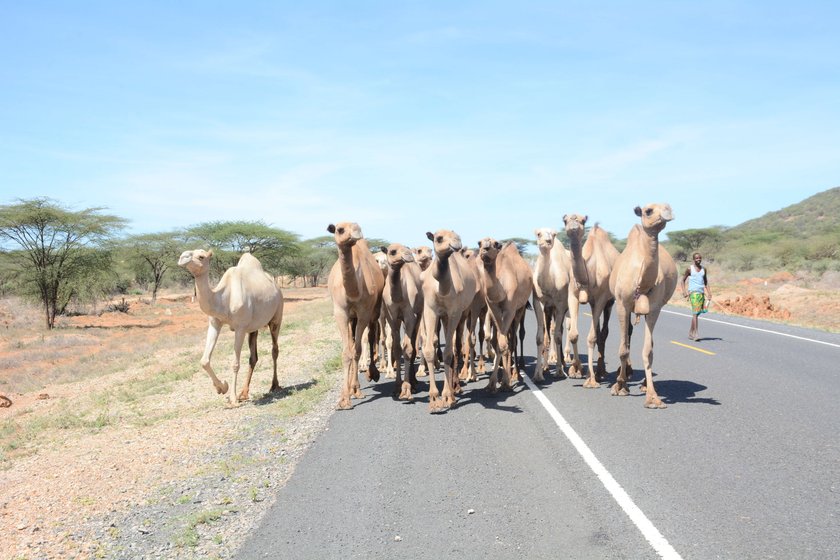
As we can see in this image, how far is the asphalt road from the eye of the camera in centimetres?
476

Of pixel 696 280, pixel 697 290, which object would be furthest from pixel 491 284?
pixel 696 280

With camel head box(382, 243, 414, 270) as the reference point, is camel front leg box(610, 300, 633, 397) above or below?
below

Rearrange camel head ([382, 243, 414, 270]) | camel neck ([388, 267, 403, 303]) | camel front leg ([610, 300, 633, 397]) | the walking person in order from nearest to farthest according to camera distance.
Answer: camel head ([382, 243, 414, 270]) → camel front leg ([610, 300, 633, 397]) → camel neck ([388, 267, 403, 303]) → the walking person

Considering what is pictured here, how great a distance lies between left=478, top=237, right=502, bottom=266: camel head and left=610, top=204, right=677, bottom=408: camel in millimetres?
1898

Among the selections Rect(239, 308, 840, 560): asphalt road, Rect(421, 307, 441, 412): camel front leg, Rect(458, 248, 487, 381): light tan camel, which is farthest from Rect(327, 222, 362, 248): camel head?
Rect(239, 308, 840, 560): asphalt road

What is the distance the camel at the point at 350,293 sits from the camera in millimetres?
9438

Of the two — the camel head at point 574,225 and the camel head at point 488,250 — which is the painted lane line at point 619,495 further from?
the camel head at point 574,225

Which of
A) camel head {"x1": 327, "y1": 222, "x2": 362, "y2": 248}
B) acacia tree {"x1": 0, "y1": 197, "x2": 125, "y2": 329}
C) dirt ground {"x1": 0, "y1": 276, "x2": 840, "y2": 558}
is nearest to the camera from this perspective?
dirt ground {"x1": 0, "y1": 276, "x2": 840, "y2": 558}

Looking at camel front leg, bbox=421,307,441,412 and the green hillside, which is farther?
the green hillside

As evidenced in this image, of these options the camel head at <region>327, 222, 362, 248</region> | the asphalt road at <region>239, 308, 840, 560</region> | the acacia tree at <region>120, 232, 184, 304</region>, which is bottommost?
the asphalt road at <region>239, 308, 840, 560</region>

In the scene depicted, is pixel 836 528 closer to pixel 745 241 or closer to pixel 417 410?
pixel 417 410

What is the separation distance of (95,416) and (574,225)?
29.9ft

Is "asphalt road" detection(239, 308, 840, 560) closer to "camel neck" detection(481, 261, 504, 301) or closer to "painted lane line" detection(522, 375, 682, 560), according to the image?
"painted lane line" detection(522, 375, 682, 560)

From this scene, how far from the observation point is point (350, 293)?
32.6 feet
